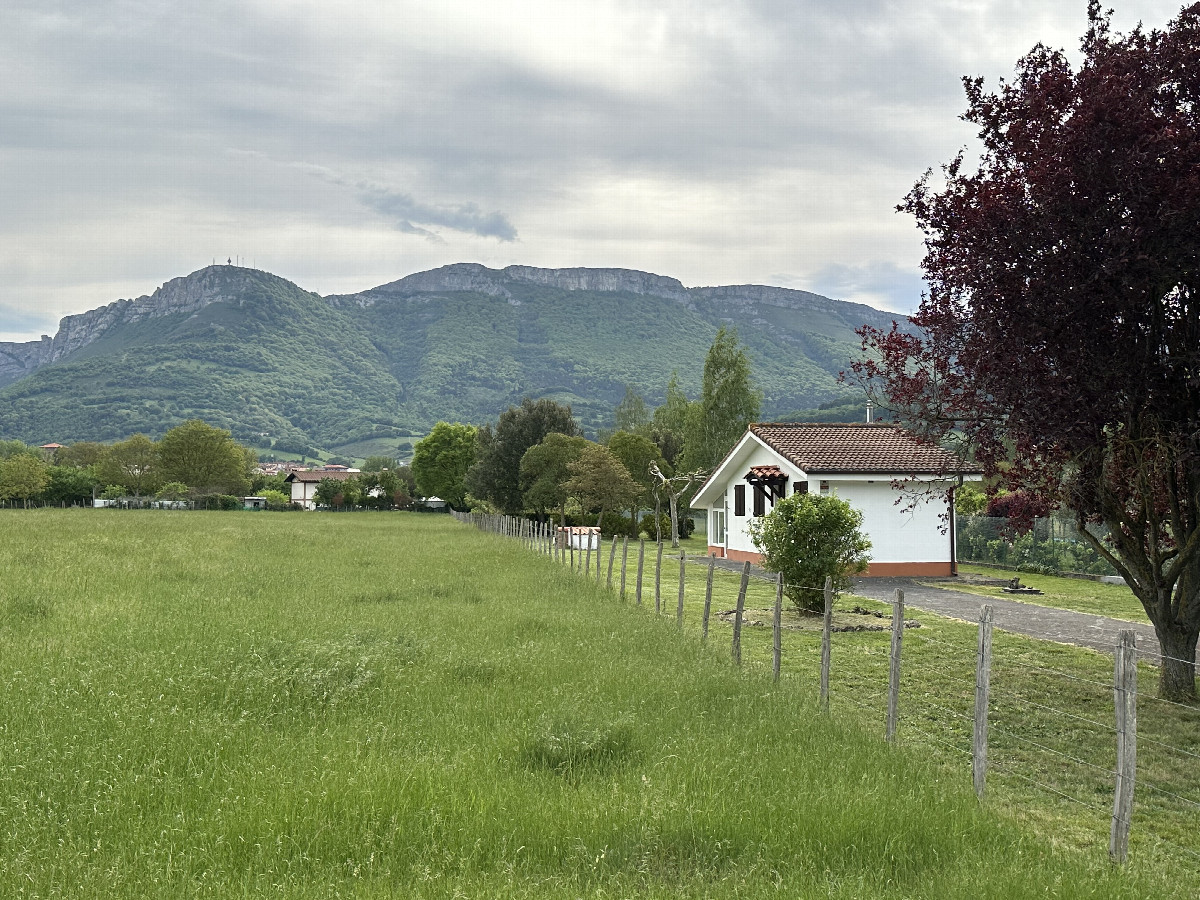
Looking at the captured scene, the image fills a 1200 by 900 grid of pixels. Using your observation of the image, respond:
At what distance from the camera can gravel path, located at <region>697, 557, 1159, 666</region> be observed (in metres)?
17.5

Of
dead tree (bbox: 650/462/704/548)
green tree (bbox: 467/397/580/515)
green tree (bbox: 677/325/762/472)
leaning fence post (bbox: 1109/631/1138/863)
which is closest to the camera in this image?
leaning fence post (bbox: 1109/631/1138/863)

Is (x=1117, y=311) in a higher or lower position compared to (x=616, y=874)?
higher

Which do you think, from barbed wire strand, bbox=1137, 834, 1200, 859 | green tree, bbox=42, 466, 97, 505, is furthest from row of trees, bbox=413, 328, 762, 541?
green tree, bbox=42, 466, 97, 505

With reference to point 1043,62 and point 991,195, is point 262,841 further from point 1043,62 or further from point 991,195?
point 1043,62

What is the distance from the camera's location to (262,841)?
582 centimetres

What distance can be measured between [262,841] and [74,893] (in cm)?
101

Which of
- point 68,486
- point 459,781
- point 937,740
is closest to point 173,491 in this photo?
point 68,486

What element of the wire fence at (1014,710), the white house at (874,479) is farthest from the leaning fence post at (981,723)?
the white house at (874,479)

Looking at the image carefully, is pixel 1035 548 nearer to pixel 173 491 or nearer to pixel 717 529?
pixel 717 529

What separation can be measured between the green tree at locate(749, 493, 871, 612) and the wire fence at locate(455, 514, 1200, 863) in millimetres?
993

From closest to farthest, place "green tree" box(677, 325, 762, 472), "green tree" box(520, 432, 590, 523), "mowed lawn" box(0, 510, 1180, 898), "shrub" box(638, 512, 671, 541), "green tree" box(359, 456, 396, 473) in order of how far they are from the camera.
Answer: "mowed lawn" box(0, 510, 1180, 898) < "green tree" box(520, 432, 590, 523) < "shrub" box(638, 512, 671, 541) < "green tree" box(677, 325, 762, 472) < "green tree" box(359, 456, 396, 473)

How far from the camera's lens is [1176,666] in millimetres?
12773

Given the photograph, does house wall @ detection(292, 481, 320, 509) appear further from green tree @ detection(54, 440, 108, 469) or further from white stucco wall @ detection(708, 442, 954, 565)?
white stucco wall @ detection(708, 442, 954, 565)

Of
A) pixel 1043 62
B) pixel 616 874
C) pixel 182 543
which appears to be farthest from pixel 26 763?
pixel 182 543
